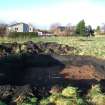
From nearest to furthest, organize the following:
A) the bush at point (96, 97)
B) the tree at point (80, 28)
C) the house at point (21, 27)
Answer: the bush at point (96, 97), the tree at point (80, 28), the house at point (21, 27)

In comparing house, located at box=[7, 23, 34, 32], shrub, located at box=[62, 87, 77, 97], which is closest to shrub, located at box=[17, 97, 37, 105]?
shrub, located at box=[62, 87, 77, 97]

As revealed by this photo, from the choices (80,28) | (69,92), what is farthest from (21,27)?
(69,92)

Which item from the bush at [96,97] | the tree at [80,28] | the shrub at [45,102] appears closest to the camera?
the shrub at [45,102]

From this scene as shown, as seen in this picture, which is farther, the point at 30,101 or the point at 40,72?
the point at 40,72

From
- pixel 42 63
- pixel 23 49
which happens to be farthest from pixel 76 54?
pixel 42 63

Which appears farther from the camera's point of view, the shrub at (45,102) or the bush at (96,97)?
the bush at (96,97)

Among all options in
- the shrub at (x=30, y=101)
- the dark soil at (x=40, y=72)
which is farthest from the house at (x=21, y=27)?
the shrub at (x=30, y=101)

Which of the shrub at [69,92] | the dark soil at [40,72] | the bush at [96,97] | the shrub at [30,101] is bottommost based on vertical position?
the dark soil at [40,72]

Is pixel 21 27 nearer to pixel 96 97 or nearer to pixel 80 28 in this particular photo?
pixel 80 28

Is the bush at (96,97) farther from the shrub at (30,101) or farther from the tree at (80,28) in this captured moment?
the tree at (80,28)

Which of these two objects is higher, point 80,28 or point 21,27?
point 80,28

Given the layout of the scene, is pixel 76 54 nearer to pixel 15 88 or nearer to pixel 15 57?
pixel 15 57

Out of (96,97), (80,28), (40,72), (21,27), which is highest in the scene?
(96,97)

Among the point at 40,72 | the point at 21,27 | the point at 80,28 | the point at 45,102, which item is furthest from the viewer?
the point at 21,27
